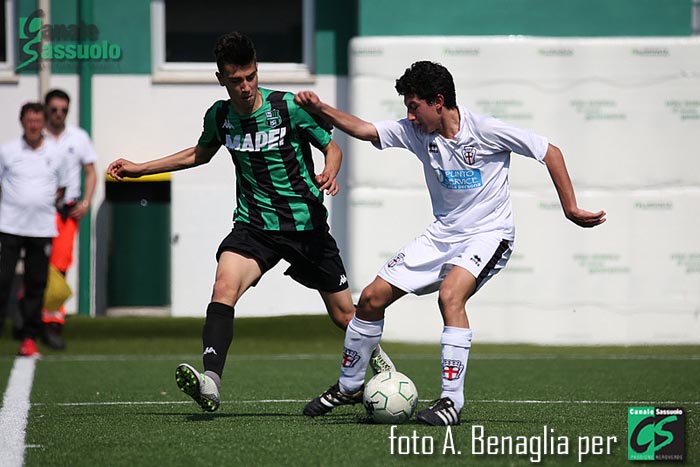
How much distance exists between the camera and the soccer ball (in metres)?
5.80

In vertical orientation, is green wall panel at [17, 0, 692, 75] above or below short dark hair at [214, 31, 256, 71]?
above

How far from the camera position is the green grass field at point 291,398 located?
16.1ft

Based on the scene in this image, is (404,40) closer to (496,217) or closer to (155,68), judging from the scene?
(155,68)

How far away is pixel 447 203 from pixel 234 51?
1297mm

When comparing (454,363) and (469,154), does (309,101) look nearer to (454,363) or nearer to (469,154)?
(469,154)

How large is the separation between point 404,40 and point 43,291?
4.19m

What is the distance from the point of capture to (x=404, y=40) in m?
12.1

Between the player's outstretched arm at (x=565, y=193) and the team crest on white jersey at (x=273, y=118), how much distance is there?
1391 millimetres

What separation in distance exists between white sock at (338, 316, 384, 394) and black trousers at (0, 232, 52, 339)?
17.1 ft

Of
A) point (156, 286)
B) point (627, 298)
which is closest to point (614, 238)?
point (627, 298)

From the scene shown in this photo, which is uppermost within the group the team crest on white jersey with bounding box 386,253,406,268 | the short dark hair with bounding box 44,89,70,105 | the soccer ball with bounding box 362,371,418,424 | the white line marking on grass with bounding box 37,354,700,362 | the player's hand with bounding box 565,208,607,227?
the short dark hair with bounding box 44,89,70,105

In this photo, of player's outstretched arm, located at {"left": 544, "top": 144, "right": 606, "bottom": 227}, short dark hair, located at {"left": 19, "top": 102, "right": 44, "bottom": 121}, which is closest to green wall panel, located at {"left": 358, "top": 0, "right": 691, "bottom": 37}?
short dark hair, located at {"left": 19, "top": 102, "right": 44, "bottom": 121}

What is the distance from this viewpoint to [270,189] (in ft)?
21.1

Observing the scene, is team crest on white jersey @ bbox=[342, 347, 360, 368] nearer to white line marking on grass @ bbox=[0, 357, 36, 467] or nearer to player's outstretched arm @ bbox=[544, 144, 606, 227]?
player's outstretched arm @ bbox=[544, 144, 606, 227]
